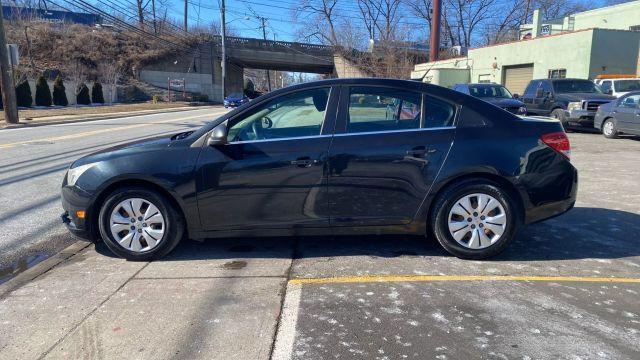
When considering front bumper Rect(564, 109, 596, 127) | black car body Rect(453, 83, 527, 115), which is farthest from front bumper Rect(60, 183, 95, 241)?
front bumper Rect(564, 109, 596, 127)

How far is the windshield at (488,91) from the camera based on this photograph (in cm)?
1634

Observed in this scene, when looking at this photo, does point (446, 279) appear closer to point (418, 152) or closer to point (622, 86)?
point (418, 152)

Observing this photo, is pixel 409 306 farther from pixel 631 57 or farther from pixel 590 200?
pixel 631 57

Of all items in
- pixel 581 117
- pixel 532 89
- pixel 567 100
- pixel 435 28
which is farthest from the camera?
pixel 435 28

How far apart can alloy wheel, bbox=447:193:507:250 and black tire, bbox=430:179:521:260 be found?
32mm

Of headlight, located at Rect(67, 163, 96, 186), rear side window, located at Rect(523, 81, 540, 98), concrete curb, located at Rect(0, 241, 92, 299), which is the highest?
rear side window, located at Rect(523, 81, 540, 98)

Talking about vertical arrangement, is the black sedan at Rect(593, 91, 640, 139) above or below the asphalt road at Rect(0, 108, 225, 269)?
above

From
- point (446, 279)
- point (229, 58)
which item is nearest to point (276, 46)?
point (229, 58)

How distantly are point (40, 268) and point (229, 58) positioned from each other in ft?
205

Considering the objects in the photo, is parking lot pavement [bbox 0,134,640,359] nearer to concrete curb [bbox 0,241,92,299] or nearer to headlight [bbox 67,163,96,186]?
concrete curb [bbox 0,241,92,299]

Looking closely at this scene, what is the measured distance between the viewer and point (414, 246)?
4.86 meters

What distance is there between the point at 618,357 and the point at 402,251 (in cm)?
211

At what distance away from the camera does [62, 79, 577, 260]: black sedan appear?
4.30 m

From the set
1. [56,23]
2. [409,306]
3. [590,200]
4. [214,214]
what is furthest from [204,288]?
[56,23]
